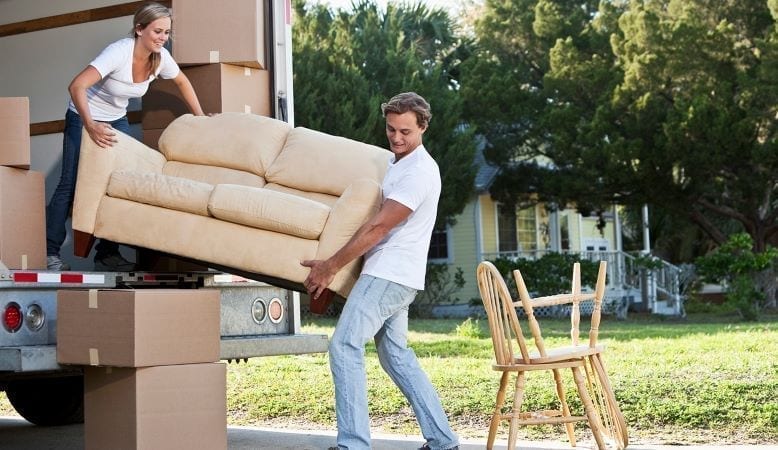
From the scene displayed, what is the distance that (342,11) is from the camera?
23.4 meters

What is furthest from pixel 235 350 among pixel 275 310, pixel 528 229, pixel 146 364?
pixel 528 229

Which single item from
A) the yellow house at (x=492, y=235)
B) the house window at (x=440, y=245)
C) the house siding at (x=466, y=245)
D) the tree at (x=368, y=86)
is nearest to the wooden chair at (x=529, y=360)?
the tree at (x=368, y=86)

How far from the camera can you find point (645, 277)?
→ 23.0 meters

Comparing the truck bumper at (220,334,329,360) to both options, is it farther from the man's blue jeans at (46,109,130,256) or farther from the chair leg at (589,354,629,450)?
the chair leg at (589,354,629,450)

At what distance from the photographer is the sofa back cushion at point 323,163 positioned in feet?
18.8

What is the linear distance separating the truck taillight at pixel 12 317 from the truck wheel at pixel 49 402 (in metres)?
2.66

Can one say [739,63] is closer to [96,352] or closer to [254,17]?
[254,17]

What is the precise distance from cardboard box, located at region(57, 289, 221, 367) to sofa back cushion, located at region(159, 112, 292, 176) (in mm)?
1240

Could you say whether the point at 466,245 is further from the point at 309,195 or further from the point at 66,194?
the point at 66,194

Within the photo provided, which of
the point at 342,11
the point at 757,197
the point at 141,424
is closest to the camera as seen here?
the point at 141,424

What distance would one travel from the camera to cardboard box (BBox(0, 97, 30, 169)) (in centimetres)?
523

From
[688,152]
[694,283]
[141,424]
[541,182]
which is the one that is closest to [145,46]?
[141,424]

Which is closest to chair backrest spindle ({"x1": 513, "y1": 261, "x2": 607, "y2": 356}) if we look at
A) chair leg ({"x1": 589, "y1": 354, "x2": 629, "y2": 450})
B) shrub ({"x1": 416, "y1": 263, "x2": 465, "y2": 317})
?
chair leg ({"x1": 589, "y1": 354, "x2": 629, "y2": 450})

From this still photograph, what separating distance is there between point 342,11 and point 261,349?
60.7ft
